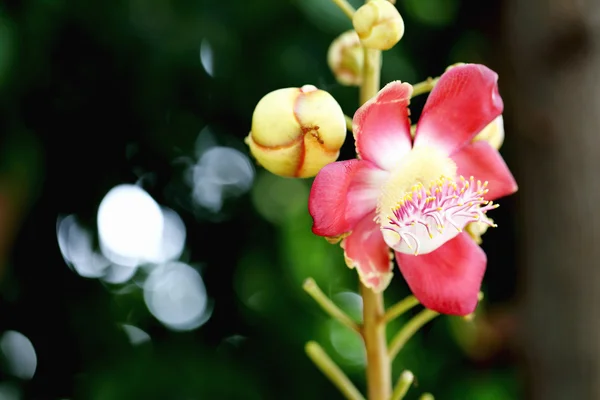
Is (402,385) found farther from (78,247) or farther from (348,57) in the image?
(78,247)

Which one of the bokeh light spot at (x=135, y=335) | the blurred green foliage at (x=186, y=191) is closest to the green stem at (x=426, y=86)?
the blurred green foliage at (x=186, y=191)

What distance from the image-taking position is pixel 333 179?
0.47 metres

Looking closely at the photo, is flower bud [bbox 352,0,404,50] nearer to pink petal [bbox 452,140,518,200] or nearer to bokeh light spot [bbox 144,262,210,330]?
pink petal [bbox 452,140,518,200]

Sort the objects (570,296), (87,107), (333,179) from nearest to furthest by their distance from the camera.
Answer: (333,179)
(570,296)
(87,107)

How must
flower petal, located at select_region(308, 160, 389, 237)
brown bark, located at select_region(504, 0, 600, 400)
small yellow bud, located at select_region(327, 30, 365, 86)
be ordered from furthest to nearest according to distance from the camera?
brown bark, located at select_region(504, 0, 600, 400)
small yellow bud, located at select_region(327, 30, 365, 86)
flower petal, located at select_region(308, 160, 389, 237)

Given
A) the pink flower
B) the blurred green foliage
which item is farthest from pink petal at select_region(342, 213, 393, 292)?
the blurred green foliage

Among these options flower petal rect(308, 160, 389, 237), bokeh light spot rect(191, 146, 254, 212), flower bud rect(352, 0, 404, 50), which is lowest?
bokeh light spot rect(191, 146, 254, 212)

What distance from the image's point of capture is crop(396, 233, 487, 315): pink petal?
508 mm

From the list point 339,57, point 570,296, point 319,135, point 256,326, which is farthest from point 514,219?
point 319,135

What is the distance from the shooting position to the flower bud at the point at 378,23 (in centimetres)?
48

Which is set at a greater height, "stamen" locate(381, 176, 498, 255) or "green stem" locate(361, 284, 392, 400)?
"stamen" locate(381, 176, 498, 255)

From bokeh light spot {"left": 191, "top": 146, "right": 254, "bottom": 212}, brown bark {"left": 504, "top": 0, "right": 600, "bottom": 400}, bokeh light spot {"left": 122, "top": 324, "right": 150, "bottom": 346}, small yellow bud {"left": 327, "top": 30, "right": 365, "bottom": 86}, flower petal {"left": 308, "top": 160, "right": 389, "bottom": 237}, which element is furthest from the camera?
bokeh light spot {"left": 191, "top": 146, "right": 254, "bottom": 212}

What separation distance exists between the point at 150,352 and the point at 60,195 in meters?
0.30

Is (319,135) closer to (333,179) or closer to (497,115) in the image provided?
(333,179)
